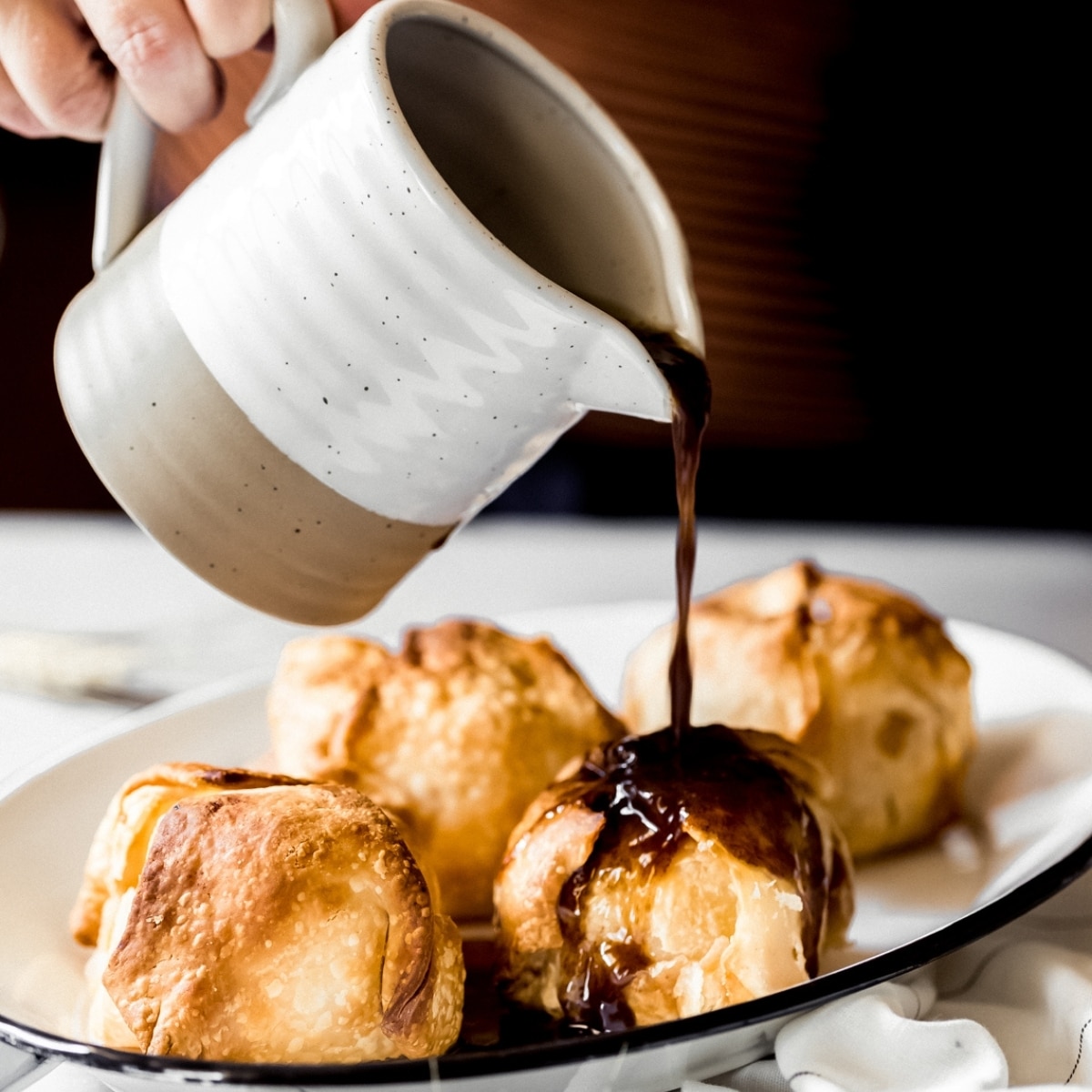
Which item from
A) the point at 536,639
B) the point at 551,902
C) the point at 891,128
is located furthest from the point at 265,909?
the point at 891,128

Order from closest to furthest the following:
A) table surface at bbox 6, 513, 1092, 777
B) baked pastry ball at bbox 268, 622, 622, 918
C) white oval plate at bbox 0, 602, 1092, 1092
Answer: white oval plate at bbox 0, 602, 1092, 1092 < baked pastry ball at bbox 268, 622, 622, 918 < table surface at bbox 6, 513, 1092, 777

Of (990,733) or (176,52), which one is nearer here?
(176,52)

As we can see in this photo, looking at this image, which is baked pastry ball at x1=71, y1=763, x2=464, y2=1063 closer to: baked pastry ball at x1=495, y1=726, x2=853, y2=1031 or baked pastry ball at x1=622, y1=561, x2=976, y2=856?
baked pastry ball at x1=495, y1=726, x2=853, y2=1031

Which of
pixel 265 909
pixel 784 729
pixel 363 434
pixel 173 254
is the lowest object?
pixel 784 729

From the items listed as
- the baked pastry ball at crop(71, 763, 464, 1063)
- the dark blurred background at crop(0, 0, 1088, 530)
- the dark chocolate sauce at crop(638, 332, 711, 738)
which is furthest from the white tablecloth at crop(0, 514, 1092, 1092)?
the dark blurred background at crop(0, 0, 1088, 530)

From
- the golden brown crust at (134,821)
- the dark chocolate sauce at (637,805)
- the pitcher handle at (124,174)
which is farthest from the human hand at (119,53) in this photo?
the golden brown crust at (134,821)

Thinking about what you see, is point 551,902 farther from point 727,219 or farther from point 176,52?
point 727,219

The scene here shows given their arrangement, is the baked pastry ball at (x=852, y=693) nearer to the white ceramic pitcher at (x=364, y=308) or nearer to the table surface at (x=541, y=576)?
the white ceramic pitcher at (x=364, y=308)
